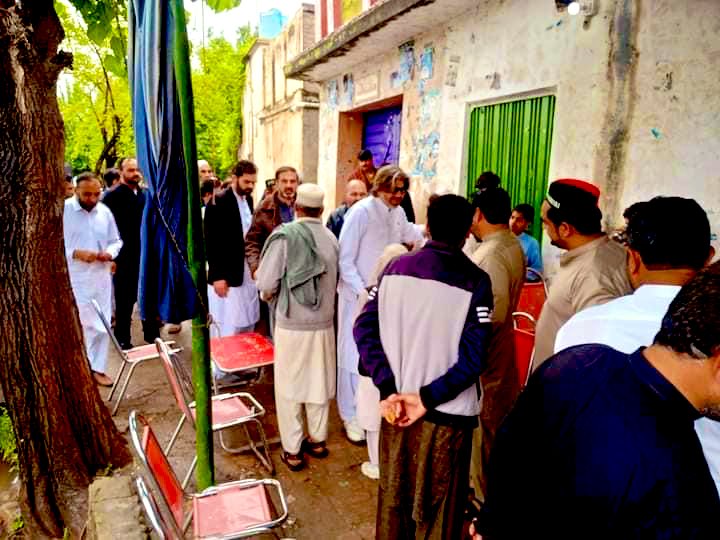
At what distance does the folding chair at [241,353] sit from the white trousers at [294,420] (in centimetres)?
42

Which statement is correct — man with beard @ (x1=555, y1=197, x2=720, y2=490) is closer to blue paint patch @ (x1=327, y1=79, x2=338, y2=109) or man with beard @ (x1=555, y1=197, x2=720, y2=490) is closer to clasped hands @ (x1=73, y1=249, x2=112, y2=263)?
clasped hands @ (x1=73, y1=249, x2=112, y2=263)

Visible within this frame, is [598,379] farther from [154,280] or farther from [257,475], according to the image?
[257,475]

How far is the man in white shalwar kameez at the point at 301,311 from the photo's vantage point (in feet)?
11.1

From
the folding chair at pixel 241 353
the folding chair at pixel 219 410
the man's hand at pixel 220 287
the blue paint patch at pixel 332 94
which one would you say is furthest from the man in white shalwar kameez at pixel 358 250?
the blue paint patch at pixel 332 94

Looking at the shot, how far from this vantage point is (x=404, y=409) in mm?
2324

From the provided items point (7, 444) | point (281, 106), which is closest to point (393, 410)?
point (7, 444)

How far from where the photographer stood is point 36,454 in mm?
3164

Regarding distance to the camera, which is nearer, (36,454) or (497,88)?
(36,454)

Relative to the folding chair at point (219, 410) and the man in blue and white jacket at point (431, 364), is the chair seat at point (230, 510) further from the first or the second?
the man in blue and white jacket at point (431, 364)

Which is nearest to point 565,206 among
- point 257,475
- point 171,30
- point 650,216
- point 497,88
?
point 650,216

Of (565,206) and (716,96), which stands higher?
(716,96)

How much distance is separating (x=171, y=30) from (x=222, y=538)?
1993 mm

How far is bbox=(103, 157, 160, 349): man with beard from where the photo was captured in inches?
232

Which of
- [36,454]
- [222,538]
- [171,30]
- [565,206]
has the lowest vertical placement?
[36,454]
